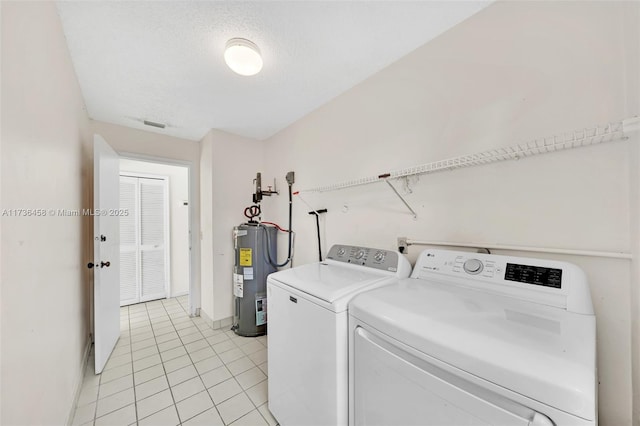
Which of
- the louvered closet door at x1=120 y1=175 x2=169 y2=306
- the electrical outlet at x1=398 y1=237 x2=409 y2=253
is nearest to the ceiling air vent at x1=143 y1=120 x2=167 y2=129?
the louvered closet door at x1=120 y1=175 x2=169 y2=306

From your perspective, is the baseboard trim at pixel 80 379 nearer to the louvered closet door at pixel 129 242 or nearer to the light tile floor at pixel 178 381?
the light tile floor at pixel 178 381

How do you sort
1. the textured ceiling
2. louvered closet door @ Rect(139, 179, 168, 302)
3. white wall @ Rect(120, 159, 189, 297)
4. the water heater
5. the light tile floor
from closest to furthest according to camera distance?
the textured ceiling < the light tile floor < the water heater < louvered closet door @ Rect(139, 179, 168, 302) < white wall @ Rect(120, 159, 189, 297)

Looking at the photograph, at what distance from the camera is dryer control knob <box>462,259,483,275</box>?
113cm

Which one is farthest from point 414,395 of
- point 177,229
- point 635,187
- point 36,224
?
point 177,229

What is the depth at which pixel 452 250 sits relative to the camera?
135cm

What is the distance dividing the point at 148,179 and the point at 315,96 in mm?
3242

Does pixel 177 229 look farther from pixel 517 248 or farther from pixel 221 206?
pixel 517 248

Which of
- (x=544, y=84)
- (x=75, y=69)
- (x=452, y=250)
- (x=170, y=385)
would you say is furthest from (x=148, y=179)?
(x=544, y=84)

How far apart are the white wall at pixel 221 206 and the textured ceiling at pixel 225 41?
26.4 inches

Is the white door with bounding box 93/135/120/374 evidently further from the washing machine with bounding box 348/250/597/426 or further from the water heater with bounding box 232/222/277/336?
the washing machine with bounding box 348/250/597/426

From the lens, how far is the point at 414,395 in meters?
0.79

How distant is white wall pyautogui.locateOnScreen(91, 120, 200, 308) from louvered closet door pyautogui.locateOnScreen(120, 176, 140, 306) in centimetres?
112

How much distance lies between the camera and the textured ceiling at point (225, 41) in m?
1.27

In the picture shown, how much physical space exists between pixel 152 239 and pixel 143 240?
120 millimetres
